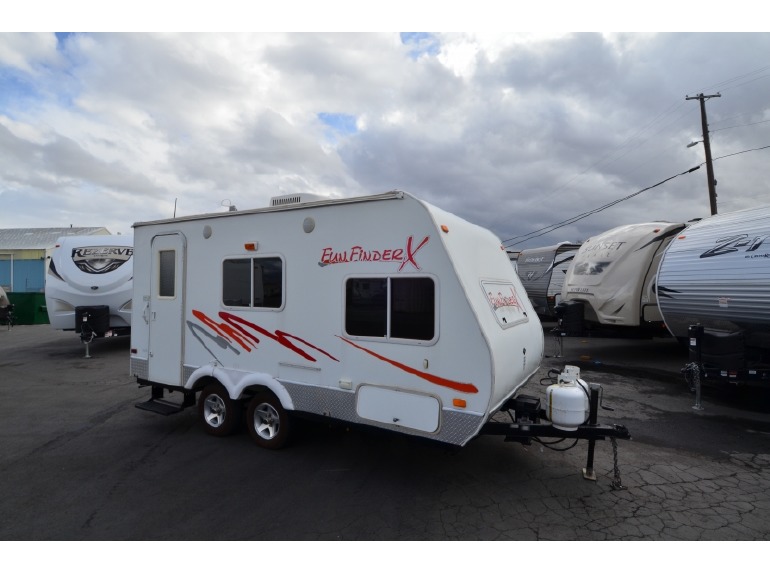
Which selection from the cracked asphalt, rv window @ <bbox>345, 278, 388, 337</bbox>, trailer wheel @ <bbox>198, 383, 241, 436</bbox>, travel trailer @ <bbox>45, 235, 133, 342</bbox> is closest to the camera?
the cracked asphalt

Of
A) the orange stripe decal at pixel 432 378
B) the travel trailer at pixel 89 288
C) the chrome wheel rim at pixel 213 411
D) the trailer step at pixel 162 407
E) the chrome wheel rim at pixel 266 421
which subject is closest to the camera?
the orange stripe decal at pixel 432 378

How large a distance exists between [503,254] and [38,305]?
24.0 meters

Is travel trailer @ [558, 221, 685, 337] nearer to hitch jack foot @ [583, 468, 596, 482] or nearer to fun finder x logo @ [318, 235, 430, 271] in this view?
hitch jack foot @ [583, 468, 596, 482]

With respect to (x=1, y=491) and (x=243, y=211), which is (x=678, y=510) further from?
(x=1, y=491)

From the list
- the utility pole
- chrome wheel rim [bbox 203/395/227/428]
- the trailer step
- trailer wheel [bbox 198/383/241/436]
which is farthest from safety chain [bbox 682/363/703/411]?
the utility pole

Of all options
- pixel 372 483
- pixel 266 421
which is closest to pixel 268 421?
pixel 266 421

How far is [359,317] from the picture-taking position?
4344 millimetres

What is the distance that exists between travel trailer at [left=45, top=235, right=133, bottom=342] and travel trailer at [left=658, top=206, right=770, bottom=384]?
511 inches

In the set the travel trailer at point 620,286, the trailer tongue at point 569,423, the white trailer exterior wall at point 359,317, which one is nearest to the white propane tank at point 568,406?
the trailer tongue at point 569,423

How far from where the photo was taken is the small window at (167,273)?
19.4 feet

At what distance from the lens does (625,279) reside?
1009 cm

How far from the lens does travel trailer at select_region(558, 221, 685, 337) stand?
9961 mm

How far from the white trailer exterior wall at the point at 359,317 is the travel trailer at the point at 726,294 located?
134 inches

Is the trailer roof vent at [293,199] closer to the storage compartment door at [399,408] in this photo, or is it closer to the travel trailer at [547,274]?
the storage compartment door at [399,408]
